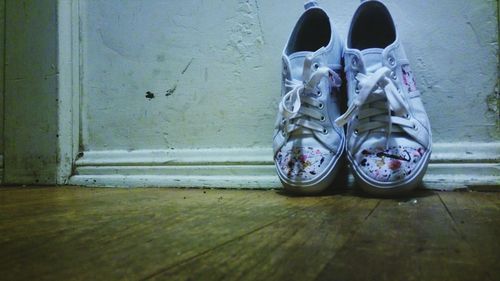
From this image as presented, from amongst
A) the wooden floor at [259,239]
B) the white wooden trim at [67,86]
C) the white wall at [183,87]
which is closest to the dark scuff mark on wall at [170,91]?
the white wall at [183,87]

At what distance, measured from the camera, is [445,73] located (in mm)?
751

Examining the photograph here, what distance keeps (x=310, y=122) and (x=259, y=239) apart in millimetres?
342

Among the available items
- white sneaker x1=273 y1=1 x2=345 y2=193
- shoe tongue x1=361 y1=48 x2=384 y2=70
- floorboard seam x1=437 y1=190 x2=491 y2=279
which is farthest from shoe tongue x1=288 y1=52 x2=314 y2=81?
floorboard seam x1=437 y1=190 x2=491 y2=279

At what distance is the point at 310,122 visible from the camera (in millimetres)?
676

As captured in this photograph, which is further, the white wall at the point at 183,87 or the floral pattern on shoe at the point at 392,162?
the white wall at the point at 183,87

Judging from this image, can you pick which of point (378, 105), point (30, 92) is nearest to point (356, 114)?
point (378, 105)

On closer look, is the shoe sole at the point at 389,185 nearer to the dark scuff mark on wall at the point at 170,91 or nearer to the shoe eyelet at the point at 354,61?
the shoe eyelet at the point at 354,61

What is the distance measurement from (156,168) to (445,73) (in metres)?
0.66

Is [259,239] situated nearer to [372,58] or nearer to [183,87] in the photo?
[372,58]

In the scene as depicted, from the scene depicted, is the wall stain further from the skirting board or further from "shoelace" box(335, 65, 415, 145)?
"shoelace" box(335, 65, 415, 145)

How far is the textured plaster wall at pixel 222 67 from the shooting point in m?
0.74

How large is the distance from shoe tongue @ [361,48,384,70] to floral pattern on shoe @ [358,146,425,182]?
0.15 meters

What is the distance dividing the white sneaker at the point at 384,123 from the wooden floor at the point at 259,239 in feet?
0.15

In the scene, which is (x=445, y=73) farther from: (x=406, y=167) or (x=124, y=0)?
(x=124, y=0)
